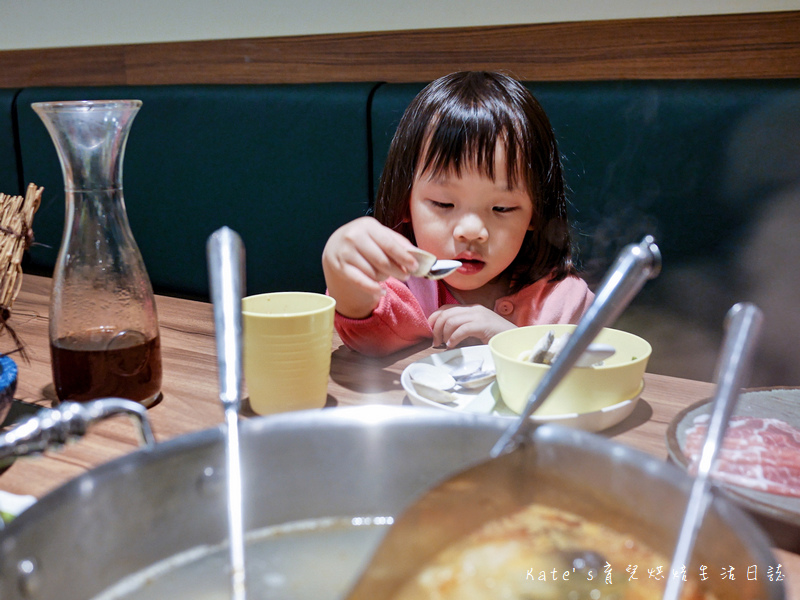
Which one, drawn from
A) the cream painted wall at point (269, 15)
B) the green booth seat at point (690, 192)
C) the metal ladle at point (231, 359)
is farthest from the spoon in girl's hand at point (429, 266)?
the cream painted wall at point (269, 15)

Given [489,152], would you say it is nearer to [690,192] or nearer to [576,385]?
[690,192]

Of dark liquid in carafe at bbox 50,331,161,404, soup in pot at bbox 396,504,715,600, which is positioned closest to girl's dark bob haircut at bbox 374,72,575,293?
dark liquid in carafe at bbox 50,331,161,404

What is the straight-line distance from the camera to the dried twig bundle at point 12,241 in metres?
0.83

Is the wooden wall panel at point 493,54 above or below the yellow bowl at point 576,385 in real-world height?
above

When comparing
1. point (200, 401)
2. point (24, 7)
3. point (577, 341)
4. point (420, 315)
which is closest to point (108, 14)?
point (24, 7)

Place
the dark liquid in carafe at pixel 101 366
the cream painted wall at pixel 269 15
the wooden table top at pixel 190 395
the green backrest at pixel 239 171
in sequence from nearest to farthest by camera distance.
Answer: the wooden table top at pixel 190 395 → the dark liquid in carafe at pixel 101 366 → the cream painted wall at pixel 269 15 → the green backrest at pixel 239 171

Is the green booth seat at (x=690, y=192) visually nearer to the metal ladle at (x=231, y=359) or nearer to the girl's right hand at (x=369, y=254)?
the girl's right hand at (x=369, y=254)

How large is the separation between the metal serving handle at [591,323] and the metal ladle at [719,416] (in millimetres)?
79

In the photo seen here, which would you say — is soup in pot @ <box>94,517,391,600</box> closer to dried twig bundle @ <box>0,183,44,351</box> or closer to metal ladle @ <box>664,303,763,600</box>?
metal ladle @ <box>664,303,763,600</box>

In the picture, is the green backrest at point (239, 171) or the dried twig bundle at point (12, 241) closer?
the dried twig bundle at point (12, 241)

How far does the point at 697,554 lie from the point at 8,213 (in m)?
0.86

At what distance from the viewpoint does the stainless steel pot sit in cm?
37

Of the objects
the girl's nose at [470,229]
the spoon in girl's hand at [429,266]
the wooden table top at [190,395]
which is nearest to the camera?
the wooden table top at [190,395]

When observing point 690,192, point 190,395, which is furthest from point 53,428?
point 690,192
